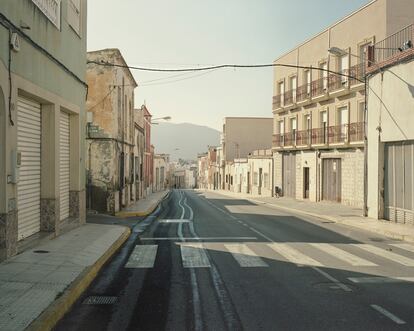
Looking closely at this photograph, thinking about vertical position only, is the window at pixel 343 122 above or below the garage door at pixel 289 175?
above

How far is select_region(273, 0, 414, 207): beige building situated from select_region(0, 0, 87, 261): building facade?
39.5ft

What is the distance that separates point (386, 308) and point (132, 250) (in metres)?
7.12

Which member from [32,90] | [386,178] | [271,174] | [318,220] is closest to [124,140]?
[318,220]

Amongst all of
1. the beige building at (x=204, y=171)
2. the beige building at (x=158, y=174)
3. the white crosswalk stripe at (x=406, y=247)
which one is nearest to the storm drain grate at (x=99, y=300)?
the white crosswalk stripe at (x=406, y=247)

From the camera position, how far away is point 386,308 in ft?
23.0

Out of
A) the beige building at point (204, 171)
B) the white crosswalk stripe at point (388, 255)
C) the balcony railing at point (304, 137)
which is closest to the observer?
the white crosswalk stripe at point (388, 255)

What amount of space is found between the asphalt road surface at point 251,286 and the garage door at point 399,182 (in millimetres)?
4208

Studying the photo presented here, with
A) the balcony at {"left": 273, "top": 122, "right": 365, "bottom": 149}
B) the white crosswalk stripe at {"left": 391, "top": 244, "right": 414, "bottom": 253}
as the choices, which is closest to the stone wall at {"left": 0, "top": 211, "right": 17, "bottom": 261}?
the white crosswalk stripe at {"left": 391, "top": 244, "right": 414, "bottom": 253}

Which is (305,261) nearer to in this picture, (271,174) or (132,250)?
(132,250)

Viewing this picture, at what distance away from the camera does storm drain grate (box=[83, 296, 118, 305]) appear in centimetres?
735

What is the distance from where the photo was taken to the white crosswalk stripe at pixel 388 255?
10.9m

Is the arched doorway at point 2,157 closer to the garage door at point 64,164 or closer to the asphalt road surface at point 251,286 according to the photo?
the asphalt road surface at point 251,286

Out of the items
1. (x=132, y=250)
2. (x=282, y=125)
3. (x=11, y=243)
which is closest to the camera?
(x=11, y=243)

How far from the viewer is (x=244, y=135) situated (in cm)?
7525
